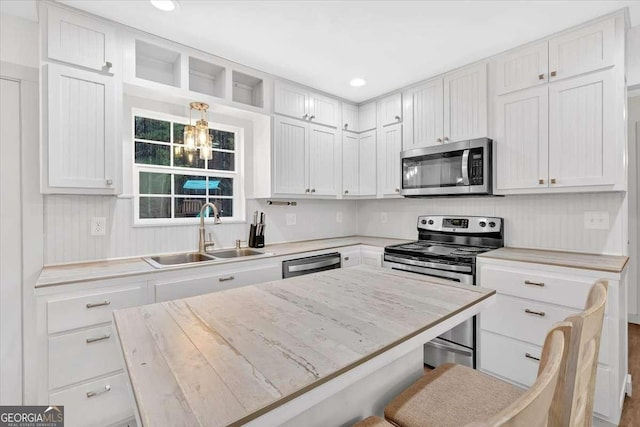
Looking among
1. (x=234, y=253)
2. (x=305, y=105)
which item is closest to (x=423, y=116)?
(x=305, y=105)

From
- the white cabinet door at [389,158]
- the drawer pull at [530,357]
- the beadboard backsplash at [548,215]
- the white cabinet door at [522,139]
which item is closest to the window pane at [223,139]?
the white cabinet door at [389,158]

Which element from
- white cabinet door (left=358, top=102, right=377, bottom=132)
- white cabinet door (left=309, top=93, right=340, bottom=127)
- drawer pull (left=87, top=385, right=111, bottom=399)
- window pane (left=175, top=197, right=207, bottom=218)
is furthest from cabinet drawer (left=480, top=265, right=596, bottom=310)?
drawer pull (left=87, top=385, right=111, bottom=399)

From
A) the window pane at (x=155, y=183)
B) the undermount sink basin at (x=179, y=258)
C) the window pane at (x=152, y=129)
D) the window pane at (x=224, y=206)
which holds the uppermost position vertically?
the window pane at (x=152, y=129)

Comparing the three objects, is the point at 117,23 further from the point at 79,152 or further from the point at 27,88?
the point at 79,152

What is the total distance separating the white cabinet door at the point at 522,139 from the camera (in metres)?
2.33

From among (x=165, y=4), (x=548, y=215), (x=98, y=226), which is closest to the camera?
(x=165, y=4)

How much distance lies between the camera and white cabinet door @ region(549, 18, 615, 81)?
204cm

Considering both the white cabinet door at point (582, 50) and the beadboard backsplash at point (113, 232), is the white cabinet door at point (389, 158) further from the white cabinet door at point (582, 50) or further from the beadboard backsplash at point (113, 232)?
the white cabinet door at point (582, 50)

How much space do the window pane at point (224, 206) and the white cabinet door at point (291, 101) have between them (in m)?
1.01

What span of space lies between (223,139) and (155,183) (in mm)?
777

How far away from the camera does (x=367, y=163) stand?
11.9 ft

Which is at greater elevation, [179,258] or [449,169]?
[449,169]

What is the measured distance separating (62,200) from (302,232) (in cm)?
→ 215

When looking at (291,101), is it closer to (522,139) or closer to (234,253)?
(234,253)
